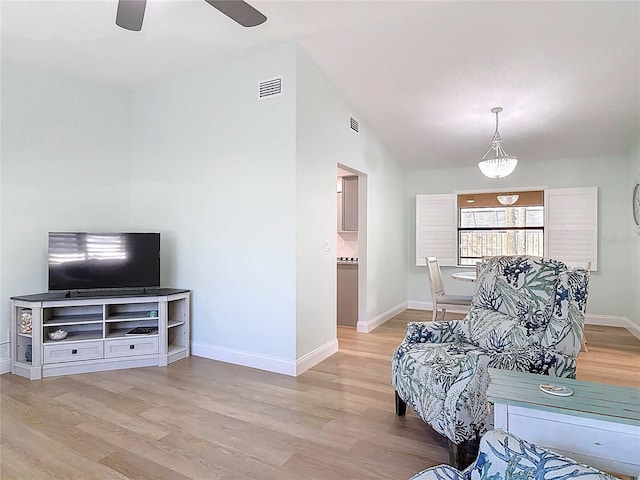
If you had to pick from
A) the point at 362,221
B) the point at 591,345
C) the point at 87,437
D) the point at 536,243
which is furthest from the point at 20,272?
the point at 536,243

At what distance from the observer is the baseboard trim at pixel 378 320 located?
5164 millimetres

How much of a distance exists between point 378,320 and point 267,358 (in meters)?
2.29

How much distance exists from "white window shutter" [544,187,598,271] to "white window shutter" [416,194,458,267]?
1.31 metres

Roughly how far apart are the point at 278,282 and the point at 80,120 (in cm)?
276

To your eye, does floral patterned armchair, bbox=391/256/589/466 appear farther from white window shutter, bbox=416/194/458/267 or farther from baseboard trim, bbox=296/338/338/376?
white window shutter, bbox=416/194/458/267

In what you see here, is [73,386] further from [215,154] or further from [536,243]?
[536,243]

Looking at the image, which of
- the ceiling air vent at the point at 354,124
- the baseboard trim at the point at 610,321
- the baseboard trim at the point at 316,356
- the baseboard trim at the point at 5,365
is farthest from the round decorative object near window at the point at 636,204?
the baseboard trim at the point at 5,365

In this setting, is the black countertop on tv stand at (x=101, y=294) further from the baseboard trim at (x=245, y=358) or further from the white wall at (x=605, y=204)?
the white wall at (x=605, y=204)

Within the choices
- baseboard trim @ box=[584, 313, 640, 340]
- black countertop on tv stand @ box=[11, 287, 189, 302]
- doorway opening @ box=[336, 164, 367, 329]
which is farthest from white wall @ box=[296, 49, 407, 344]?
baseboard trim @ box=[584, 313, 640, 340]

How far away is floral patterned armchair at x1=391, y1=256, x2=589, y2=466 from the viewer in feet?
6.66

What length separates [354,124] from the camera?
4.70 metres

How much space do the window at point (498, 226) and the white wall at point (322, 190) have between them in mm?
1937

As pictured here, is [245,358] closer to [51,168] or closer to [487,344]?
[487,344]

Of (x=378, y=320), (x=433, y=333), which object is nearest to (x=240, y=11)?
(x=433, y=333)
